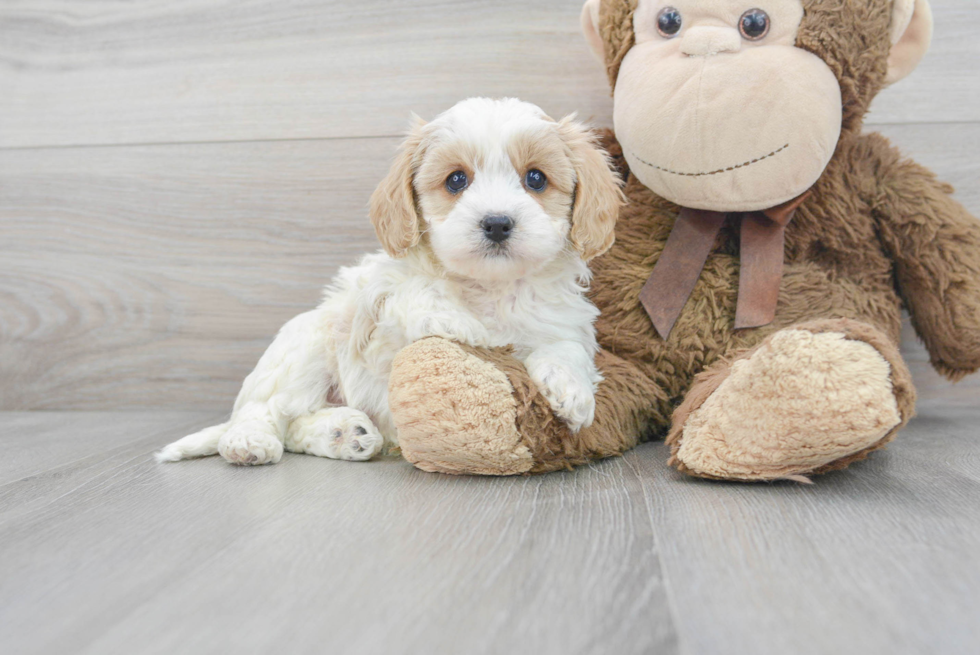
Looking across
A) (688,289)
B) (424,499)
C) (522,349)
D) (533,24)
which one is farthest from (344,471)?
(533,24)

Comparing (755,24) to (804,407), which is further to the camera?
(755,24)

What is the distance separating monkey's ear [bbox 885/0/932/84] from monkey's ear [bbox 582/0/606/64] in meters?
0.54

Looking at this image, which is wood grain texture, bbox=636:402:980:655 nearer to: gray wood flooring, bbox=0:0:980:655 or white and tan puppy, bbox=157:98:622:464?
gray wood flooring, bbox=0:0:980:655

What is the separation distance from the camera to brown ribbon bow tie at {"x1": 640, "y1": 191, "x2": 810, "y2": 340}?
1.40 meters

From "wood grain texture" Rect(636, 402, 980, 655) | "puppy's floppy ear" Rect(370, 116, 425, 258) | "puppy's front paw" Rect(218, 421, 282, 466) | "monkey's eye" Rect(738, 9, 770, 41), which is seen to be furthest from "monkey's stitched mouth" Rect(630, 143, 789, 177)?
"puppy's front paw" Rect(218, 421, 282, 466)

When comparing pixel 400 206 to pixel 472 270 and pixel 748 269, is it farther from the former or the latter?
pixel 748 269

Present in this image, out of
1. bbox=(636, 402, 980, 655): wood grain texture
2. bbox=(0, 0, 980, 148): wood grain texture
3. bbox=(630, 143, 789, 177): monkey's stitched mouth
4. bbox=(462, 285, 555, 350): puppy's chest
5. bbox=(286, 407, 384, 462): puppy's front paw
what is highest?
bbox=(0, 0, 980, 148): wood grain texture

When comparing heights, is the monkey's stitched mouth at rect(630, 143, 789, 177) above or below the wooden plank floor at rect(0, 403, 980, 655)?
above

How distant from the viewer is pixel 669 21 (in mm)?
1334

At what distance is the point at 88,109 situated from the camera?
2016 mm

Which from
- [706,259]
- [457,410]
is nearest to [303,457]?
[457,410]

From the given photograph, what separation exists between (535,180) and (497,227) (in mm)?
157

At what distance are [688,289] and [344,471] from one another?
76 cm

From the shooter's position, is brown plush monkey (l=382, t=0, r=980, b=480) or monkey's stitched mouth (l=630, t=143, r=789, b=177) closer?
brown plush monkey (l=382, t=0, r=980, b=480)
